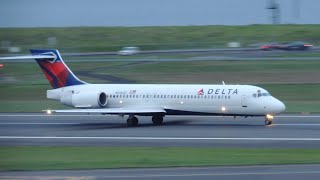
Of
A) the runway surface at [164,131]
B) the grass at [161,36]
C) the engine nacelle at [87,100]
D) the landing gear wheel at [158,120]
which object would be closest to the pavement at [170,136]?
the runway surface at [164,131]

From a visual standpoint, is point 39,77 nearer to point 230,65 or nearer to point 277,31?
point 230,65

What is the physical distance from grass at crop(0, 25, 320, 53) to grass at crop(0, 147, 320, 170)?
63.0m

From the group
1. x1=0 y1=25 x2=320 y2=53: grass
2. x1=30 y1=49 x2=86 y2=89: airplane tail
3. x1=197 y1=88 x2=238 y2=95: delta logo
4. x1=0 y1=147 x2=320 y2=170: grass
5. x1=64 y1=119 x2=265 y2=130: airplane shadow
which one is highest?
x1=0 y1=25 x2=320 y2=53: grass

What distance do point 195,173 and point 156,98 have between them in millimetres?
18782

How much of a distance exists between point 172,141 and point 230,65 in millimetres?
39892

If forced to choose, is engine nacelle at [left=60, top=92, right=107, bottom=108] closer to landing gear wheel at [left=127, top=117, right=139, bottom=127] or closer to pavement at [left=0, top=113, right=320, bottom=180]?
pavement at [left=0, top=113, right=320, bottom=180]

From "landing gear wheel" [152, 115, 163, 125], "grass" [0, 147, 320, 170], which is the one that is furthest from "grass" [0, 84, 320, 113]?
"grass" [0, 147, 320, 170]

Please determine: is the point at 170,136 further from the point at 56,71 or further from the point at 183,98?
the point at 56,71

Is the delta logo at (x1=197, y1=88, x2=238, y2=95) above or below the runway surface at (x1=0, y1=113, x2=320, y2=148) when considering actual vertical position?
above

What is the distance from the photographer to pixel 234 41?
100 m

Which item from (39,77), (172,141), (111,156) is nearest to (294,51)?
(39,77)

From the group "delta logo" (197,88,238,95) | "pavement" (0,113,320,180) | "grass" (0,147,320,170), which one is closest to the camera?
"pavement" (0,113,320,180)

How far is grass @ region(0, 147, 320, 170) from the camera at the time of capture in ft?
80.7

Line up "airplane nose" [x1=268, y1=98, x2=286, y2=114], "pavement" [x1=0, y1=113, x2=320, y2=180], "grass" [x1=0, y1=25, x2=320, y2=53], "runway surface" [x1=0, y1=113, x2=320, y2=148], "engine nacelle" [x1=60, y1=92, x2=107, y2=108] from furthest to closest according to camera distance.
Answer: "grass" [x1=0, y1=25, x2=320, y2=53] → "engine nacelle" [x1=60, y1=92, x2=107, y2=108] → "airplane nose" [x1=268, y1=98, x2=286, y2=114] → "runway surface" [x1=0, y1=113, x2=320, y2=148] → "pavement" [x1=0, y1=113, x2=320, y2=180]
